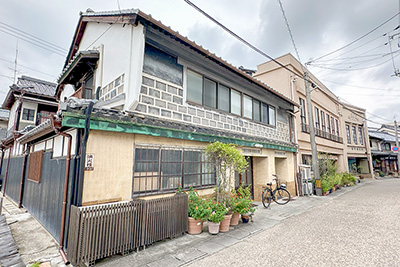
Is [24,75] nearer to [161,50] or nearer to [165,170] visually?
[161,50]

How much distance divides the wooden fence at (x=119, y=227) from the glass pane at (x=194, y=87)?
3.33m

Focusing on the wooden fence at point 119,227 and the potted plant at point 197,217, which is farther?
the potted plant at point 197,217

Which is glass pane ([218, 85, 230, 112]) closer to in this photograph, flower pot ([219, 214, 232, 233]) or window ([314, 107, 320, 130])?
flower pot ([219, 214, 232, 233])

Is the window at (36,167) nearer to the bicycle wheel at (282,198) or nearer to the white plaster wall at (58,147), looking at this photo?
the white plaster wall at (58,147)

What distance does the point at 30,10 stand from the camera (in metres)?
8.80

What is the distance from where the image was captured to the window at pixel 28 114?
12.7 metres

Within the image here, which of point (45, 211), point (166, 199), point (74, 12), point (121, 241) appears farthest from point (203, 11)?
point (45, 211)

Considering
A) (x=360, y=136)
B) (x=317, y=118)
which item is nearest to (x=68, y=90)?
(x=317, y=118)

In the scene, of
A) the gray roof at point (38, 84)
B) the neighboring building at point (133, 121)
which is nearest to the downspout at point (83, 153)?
the neighboring building at point (133, 121)

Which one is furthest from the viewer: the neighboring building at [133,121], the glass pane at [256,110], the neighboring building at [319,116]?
the neighboring building at [319,116]

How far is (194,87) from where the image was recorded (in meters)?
6.80

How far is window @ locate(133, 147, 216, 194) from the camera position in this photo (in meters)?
4.97

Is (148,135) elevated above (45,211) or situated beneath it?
elevated above

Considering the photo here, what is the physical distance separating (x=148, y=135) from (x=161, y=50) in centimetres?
257
